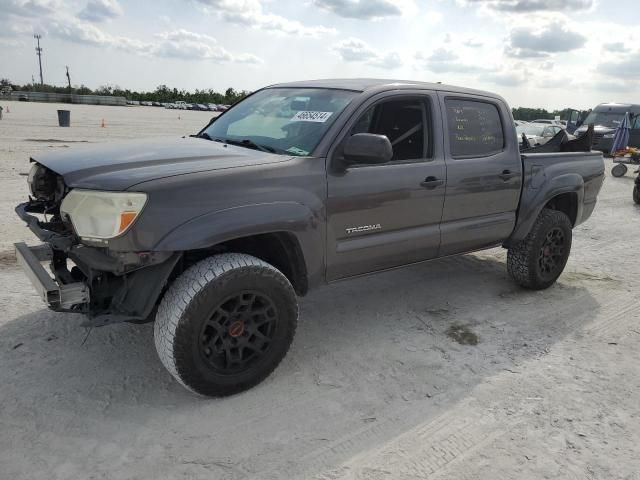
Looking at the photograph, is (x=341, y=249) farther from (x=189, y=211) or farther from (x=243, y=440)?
(x=243, y=440)

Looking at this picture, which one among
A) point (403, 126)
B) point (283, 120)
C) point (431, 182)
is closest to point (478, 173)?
point (431, 182)

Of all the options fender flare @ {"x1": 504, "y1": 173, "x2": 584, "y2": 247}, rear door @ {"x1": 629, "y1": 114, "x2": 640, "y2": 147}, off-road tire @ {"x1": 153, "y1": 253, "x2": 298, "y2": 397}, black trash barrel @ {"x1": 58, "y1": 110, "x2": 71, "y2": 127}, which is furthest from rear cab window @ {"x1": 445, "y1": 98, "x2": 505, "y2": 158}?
black trash barrel @ {"x1": 58, "y1": 110, "x2": 71, "y2": 127}

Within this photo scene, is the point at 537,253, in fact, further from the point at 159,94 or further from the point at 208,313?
the point at 159,94

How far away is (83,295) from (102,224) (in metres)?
0.43

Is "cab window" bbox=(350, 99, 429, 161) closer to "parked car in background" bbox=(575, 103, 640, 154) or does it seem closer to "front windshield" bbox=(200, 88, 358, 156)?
"front windshield" bbox=(200, 88, 358, 156)

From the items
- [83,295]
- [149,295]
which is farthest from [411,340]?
[83,295]

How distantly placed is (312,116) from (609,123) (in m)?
20.4

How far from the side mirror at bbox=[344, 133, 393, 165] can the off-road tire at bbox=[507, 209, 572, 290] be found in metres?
2.24

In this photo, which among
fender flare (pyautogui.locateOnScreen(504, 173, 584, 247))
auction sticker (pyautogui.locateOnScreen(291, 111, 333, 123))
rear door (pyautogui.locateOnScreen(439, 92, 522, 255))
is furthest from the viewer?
fender flare (pyautogui.locateOnScreen(504, 173, 584, 247))

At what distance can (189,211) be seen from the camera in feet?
8.91

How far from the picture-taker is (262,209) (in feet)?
9.69

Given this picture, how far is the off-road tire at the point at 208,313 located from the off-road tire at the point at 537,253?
2599 mm

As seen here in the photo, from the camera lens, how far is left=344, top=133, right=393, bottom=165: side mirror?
10.2 feet

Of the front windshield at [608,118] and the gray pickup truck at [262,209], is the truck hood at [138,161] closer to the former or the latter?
the gray pickup truck at [262,209]
